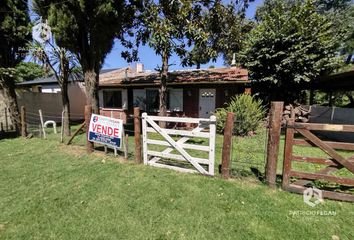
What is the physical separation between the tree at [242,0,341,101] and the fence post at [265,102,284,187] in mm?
8653

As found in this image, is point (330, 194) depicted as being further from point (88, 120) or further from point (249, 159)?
point (88, 120)

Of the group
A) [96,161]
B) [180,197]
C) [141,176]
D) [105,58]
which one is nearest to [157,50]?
[105,58]

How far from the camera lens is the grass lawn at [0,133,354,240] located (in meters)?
3.04

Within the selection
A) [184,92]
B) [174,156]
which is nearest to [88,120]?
[174,156]

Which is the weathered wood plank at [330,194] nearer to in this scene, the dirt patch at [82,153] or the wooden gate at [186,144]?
the wooden gate at [186,144]

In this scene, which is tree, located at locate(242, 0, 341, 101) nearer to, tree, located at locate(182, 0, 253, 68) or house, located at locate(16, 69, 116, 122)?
tree, located at locate(182, 0, 253, 68)

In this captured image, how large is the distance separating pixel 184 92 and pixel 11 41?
860 centimetres

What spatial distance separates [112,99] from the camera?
15.7m

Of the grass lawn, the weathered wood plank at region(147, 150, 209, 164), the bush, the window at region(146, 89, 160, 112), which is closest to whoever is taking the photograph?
the grass lawn

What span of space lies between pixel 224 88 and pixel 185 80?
7.44 feet

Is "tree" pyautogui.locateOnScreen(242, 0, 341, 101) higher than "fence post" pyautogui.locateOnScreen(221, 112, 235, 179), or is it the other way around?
"tree" pyautogui.locateOnScreen(242, 0, 341, 101)

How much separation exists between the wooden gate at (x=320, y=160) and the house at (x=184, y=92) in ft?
24.1

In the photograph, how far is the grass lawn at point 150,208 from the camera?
Answer: 3.04 meters

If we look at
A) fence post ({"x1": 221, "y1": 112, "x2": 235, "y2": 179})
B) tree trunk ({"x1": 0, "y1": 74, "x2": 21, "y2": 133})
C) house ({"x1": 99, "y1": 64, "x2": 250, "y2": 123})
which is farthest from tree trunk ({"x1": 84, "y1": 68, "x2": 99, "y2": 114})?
fence post ({"x1": 221, "y1": 112, "x2": 235, "y2": 179})
